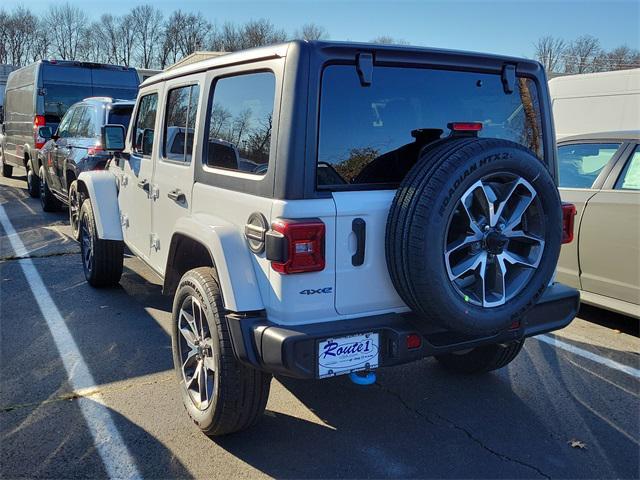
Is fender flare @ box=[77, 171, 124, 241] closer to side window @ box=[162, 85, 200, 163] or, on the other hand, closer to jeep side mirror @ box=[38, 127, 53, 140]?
side window @ box=[162, 85, 200, 163]

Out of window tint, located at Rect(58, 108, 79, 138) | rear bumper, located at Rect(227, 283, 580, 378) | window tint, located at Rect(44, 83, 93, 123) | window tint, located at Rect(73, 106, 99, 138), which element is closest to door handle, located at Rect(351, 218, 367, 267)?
rear bumper, located at Rect(227, 283, 580, 378)

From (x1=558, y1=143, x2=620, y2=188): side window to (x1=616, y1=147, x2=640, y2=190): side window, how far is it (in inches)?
8.1

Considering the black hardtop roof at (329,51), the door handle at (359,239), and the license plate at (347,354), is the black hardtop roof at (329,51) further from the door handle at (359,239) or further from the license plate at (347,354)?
the license plate at (347,354)

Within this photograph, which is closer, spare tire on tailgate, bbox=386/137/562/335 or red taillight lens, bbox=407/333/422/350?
spare tire on tailgate, bbox=386/137/562/335

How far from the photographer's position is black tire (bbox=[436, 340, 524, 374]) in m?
3.65

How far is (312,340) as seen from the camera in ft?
8.04

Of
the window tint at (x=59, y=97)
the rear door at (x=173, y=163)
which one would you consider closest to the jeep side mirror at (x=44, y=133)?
the window tint at (x=59, y=97)

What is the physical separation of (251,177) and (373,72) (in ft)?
2.52

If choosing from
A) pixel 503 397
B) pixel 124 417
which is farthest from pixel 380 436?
pixel 124 417

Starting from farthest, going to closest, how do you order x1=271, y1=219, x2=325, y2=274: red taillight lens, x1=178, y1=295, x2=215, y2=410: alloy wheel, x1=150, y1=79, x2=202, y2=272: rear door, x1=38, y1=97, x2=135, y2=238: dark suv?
x1=38, y1=97, x2=135, y2=238: dark suv < x1=150, y1=79, x2=202, y2=272: rear door < x1=178, y1=295, x2=215, y2=410: alloy wheel < x1=271, y1=219, x2=325, y2=274: red taillight lens

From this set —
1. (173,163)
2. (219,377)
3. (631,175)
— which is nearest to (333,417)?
(219,377)

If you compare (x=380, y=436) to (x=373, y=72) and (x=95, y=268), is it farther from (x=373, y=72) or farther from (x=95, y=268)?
(x=95, y=268)

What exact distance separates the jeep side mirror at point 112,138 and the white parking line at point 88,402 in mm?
1529

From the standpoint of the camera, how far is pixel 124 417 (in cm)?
325
